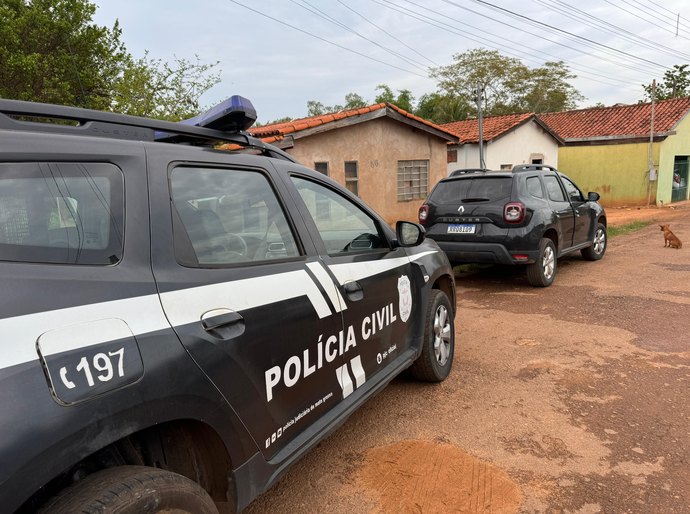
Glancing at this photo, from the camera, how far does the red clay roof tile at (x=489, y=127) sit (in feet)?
57.0

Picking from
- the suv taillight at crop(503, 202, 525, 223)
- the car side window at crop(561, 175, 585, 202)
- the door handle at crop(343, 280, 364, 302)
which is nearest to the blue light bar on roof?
the door handle at crop(343, 280, 364, 302)

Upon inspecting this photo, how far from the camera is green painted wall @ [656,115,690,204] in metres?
22.0

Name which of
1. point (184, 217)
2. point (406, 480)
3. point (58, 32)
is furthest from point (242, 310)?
point (58, 32)

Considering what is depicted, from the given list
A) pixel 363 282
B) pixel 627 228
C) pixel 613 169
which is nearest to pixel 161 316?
pixel 363 282

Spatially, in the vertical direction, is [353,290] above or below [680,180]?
below

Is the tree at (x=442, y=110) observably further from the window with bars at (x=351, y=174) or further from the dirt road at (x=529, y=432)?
the dirt road at (x=529, y=432)

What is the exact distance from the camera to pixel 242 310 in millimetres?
1860

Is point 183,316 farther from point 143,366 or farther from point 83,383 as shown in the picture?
point 83,383

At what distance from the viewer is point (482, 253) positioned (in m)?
6.71

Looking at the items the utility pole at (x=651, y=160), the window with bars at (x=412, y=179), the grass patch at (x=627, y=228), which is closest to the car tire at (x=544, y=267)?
the grass patch at (x=627, y=228)

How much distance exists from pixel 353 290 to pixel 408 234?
96 centimetres

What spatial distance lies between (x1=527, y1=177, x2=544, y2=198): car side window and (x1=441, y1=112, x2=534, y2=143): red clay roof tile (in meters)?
10.1

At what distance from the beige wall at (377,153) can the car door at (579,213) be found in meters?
5.46

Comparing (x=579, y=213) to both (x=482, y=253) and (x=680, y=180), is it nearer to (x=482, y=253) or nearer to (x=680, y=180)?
(x=482, y=253)
